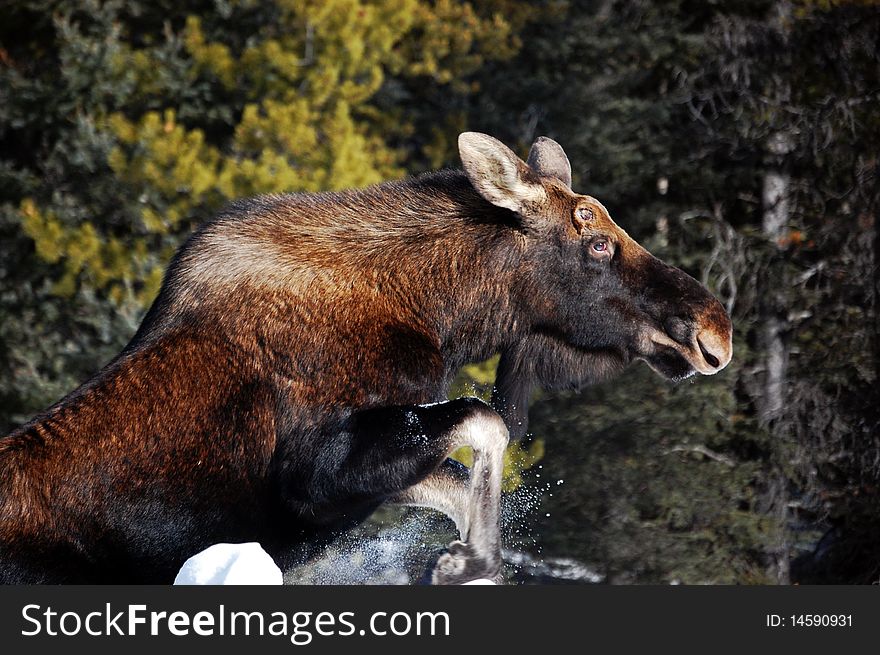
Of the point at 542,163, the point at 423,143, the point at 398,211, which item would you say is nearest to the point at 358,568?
the point at 398,211

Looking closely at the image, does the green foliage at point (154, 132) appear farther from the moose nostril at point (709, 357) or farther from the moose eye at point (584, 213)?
the moose nostril at point (709, 357)

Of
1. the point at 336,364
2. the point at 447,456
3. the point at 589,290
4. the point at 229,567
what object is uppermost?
the point at 589,290

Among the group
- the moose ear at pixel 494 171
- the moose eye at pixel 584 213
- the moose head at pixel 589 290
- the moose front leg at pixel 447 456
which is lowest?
the moose front leg at pixel 447 456

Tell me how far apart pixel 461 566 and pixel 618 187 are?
10.9 metres

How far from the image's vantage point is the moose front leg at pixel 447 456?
15.8 ft

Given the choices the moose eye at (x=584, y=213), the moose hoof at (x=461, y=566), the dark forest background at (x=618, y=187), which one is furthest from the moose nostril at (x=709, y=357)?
the dark forest background at (x=618, y=187)

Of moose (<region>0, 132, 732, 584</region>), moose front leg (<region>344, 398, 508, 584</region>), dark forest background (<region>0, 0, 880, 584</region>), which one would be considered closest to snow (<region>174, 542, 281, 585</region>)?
moose (<region>0, 132, 732, 584</region>)

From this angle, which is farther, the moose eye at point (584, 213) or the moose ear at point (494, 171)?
the moose eye at point (584, 213)

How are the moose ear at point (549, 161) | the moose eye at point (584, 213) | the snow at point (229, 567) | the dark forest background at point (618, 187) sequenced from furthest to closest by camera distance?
the dark forest background at point (618, 187) < the moose ear at point (549, 161) < the moose eye at point (584, 213) < the snow at point (229, 567)

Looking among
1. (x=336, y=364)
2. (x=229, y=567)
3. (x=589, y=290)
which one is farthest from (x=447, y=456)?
(x=589, y=290)

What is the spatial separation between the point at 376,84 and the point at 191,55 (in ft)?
8.99

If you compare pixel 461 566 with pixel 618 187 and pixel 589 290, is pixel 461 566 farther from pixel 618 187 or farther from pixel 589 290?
pixel 618 187

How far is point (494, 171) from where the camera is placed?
5.50 m

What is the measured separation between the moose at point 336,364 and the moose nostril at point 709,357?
0.04ft
